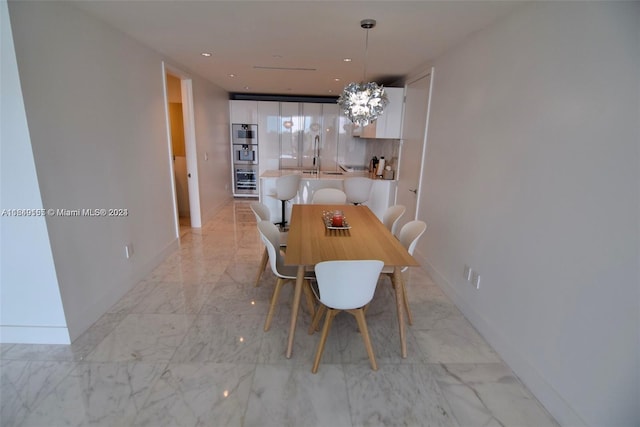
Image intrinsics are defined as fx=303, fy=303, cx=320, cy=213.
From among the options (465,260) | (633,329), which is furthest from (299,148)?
(633,329)

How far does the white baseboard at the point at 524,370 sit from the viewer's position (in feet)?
5.39

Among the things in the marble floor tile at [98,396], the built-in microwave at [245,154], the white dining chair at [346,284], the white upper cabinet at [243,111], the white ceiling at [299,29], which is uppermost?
the white ceiling at [299,29]

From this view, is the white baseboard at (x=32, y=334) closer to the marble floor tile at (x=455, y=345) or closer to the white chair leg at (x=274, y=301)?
the white chair leg at (x=274, y=301)

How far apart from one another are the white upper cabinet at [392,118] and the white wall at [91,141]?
116 inches

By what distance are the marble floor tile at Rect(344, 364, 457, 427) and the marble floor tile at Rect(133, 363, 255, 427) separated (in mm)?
667

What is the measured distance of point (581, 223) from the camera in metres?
1.57

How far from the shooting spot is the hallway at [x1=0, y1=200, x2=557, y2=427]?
170cm

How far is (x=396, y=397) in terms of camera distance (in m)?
1.83

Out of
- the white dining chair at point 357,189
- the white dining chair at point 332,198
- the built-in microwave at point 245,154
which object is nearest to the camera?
the white dining chair at point 332,198

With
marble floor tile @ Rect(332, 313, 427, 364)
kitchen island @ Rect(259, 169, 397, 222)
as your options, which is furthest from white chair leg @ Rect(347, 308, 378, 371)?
kitchen island @ Rect(259, 169, 397, 222)

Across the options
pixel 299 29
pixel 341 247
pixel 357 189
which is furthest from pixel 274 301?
pixel 357 189

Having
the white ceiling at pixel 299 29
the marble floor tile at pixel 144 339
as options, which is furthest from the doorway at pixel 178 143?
the marble floor tile at pixel 144 339

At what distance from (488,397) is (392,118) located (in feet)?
12.1

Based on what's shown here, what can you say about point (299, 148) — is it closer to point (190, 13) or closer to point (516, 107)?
point (190, 13)
